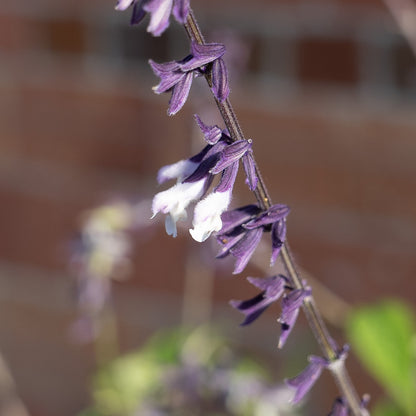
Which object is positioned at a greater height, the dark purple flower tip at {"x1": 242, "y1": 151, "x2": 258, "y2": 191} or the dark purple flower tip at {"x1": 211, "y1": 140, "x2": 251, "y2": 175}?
the dark purple flower tip at {"x1": 211, "y1": 140, "x2": 251, "y2": 175}

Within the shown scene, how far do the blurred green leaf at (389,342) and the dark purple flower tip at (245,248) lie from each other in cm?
39

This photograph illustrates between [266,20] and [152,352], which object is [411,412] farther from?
[266,20]

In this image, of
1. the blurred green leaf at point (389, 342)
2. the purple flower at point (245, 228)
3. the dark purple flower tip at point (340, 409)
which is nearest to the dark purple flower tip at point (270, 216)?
the purple flower at point (245, 228)

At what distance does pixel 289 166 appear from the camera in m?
1.13

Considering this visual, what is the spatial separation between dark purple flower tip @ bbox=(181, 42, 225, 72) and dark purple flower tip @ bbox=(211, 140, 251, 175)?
0.10 feet

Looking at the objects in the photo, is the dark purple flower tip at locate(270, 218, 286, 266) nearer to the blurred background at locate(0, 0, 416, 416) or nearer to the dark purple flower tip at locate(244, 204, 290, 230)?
the dark purple flower tip at locate(244, 204, 290, 230)

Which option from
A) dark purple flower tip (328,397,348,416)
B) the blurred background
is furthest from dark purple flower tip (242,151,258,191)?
the blurred background

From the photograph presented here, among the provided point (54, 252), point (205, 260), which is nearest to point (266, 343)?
point (54, 252)

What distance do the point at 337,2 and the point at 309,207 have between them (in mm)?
303

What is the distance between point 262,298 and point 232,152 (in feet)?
0.26

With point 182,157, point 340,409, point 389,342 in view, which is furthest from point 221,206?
point 182,157

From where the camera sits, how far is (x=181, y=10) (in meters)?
0.25

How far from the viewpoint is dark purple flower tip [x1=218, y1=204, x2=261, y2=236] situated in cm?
31

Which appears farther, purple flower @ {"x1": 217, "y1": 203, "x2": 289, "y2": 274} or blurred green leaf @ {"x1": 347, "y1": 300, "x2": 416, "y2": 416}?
blurred green leaf @ {"x1": 347, "y1": 300, "x2": 416, "y2": 416}
